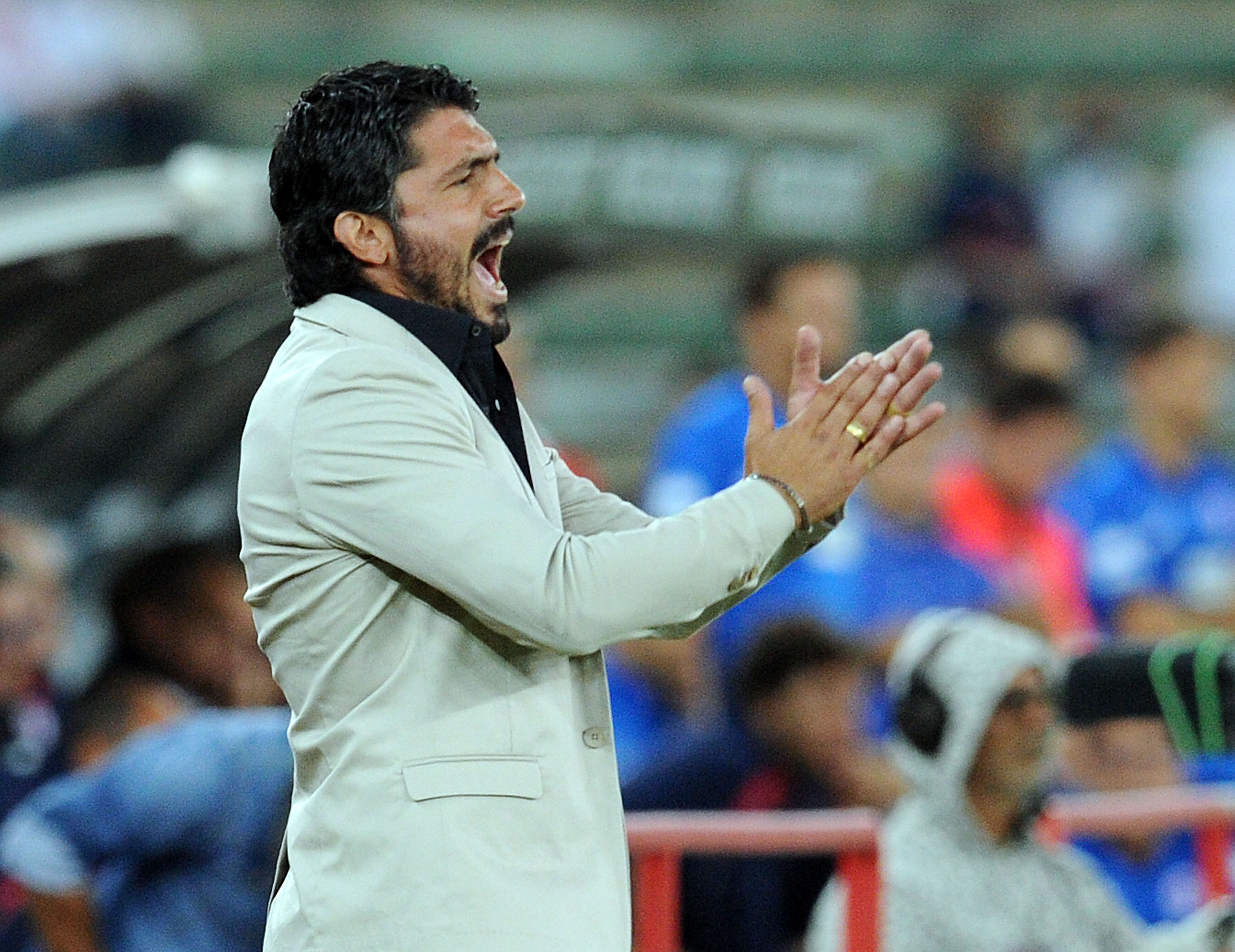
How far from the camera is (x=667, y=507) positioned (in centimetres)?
461

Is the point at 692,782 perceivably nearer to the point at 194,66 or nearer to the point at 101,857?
the point at 101,857

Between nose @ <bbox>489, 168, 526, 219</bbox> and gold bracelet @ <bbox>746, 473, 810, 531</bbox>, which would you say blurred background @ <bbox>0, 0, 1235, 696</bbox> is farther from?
gold bracelet @ <bbox>746, 473, 810, 531</bbox>

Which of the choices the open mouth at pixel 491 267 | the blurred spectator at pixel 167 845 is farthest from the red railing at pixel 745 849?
the open mouth at pixel 491 267

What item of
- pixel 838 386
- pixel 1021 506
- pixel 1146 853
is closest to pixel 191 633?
pixel 1146 853

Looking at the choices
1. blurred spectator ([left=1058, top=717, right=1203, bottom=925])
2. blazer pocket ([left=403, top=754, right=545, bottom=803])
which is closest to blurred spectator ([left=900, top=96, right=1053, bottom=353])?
blurred spectator ([left=1058, top=717, right=1203, bottom=925])

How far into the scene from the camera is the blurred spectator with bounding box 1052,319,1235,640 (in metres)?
6.06

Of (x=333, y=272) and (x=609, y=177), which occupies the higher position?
(x=333, y=272)

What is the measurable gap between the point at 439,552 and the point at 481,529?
0.16 feet

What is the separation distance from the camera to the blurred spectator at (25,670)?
4.30 metres

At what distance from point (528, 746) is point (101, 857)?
1.81m

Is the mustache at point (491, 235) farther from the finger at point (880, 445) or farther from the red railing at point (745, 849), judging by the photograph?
the red railing at point (745, 849)

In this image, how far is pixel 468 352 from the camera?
2.26 meters

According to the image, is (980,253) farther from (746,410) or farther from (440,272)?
(440,272)

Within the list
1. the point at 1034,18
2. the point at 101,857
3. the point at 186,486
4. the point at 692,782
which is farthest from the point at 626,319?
the point at 101,857
